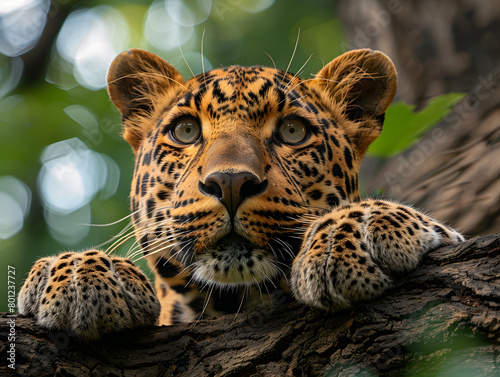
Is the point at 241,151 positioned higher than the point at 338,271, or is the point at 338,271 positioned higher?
the point at 241,151

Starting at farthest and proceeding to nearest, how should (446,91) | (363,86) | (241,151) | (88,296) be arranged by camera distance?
(446,91)
(363,86)
(241,151)
(88,296)

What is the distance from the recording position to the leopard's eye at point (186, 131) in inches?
169

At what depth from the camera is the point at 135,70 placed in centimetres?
506

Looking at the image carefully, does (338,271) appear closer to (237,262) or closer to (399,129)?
(237,262)

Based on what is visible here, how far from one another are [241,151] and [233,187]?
39cm

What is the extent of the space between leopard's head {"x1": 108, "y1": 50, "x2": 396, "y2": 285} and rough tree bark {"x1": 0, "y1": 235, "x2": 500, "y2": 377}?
0.49m

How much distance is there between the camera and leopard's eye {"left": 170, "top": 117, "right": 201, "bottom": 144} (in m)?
4.29

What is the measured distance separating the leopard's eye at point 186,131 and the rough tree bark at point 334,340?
1.62 m

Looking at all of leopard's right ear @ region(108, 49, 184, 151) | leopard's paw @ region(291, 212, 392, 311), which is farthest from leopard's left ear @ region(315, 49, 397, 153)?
leopard's paw @ region(291, 212, 392, 311)

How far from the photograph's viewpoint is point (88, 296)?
3.03m

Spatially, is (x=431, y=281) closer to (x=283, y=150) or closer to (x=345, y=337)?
(x=345, y=337)

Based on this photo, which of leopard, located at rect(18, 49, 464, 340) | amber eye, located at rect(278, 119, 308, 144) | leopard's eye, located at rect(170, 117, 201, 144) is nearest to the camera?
leopard, located at rect(18, 49, 464, 340)

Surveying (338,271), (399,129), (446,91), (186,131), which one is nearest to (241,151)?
(186,131)

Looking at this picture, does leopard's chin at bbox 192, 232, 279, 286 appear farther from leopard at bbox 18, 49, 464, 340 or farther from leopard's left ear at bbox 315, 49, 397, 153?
leopard's left ear at bbox 315, 49, 397, 153
